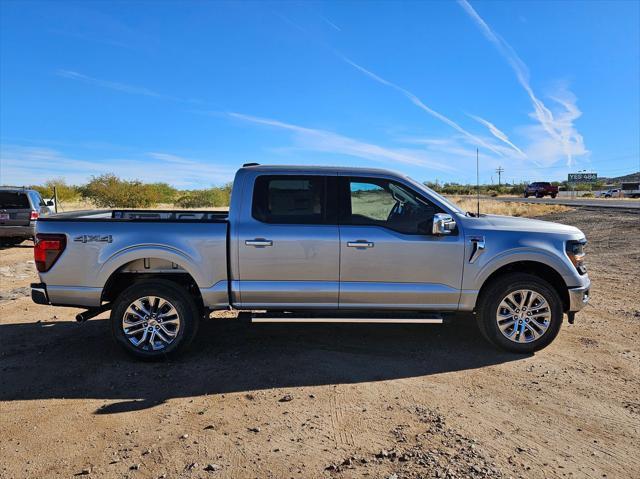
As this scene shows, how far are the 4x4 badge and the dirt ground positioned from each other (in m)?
1.27

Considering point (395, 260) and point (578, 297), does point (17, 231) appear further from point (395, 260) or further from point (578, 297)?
point (578, 297)

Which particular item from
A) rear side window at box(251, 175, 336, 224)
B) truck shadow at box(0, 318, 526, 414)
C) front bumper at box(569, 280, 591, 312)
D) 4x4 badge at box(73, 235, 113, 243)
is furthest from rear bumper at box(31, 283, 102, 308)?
front bumper at box(569, 280, 591, 312)

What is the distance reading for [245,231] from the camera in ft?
15.7

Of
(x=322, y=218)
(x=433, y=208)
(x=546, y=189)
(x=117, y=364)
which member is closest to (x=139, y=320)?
(x=117, y=364)

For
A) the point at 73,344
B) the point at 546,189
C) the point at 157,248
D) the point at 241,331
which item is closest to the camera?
the point at 157,248

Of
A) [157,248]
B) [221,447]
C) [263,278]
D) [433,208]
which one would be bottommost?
[221,447]

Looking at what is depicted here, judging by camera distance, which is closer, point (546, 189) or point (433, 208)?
point (433, 208)

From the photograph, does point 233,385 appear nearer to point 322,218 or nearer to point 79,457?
point 79,457

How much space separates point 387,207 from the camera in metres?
5.02

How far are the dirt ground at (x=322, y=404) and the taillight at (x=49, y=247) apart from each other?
109 centimetres

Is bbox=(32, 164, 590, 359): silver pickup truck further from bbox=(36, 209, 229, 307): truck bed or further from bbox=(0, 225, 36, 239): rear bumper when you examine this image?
bbox=(0, 225, 36, 239): rear bumper

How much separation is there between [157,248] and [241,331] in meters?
1.69

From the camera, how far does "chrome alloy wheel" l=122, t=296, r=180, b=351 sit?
4.77m

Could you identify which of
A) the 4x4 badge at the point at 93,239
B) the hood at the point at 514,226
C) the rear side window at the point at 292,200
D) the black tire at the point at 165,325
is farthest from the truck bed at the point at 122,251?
the hood at the point at 514,226
